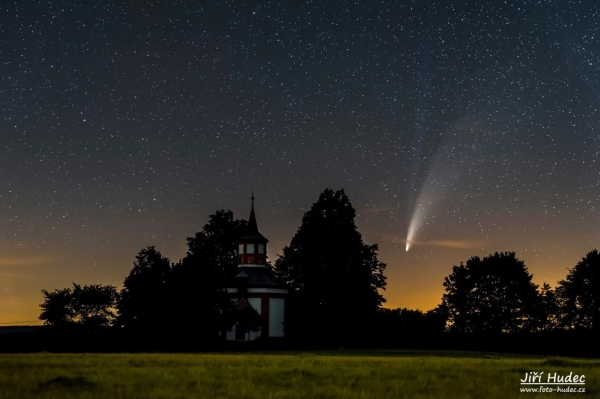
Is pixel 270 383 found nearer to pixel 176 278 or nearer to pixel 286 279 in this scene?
pixel 176 278

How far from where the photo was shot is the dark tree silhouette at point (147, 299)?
81375 mm

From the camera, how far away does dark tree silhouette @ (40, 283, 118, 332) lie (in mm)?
137125

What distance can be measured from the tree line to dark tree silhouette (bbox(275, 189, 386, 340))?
131 millimetres

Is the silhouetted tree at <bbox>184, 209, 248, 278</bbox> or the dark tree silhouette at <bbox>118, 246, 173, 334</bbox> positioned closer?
the dark tree silhouette at <bbox>118, 246, 173, 334</bbox>

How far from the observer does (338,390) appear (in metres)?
23.6

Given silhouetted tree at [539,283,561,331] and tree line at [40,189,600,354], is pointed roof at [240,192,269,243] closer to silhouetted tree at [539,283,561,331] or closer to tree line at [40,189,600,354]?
tree line at [40,189,600,354]

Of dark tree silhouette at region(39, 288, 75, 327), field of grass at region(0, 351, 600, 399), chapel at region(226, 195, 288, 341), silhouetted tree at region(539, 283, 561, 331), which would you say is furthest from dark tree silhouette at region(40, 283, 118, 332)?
field of grass at region(0, 351, 600, 399)

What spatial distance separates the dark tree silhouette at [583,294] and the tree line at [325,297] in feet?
0.52

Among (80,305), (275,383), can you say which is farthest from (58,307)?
(275,383)

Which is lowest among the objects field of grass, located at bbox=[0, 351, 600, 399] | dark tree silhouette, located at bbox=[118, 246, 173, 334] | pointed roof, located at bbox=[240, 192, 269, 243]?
field of grass, located at bbox=[0, 351, 600, 399]

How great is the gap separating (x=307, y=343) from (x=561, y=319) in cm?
5083

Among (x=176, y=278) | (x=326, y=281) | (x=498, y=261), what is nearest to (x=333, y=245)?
(x=326, y=281)

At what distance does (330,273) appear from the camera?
9994cm

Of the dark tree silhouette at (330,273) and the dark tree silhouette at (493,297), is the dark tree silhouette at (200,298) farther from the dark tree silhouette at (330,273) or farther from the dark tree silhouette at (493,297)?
the dark tree silhouette at (493,297)
